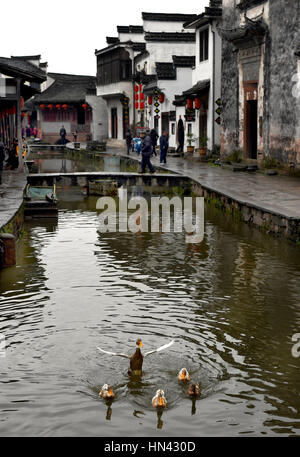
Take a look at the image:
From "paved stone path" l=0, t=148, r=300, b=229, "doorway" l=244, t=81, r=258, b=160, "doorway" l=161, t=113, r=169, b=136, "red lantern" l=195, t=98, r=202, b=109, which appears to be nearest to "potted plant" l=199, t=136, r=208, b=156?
"red lantern" l=195, t=98, r=202, b=109

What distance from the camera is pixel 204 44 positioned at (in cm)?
3108

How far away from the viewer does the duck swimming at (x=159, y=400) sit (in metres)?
6.07

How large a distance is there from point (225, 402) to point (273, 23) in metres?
18.8

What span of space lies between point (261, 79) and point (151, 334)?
17475 millimetres

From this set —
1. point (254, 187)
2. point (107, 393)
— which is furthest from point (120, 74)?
point (107, 393)

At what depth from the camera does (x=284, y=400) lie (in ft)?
20.8

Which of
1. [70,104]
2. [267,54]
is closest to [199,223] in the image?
[267,54]

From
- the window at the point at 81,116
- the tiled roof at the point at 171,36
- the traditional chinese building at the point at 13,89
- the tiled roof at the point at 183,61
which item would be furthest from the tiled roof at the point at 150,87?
the window at the point at 81,116

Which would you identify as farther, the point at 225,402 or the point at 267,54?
the point at 267,54

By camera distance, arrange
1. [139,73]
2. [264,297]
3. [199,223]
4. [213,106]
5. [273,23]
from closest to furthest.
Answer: [264,297] < [199,223] < [273,23] < [213,106] < [139,73]

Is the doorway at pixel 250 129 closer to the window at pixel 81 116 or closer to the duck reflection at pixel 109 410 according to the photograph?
the duck reflection at pixel 109 410

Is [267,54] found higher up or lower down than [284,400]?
higher up

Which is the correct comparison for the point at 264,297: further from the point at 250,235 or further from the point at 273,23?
the point at 273,23

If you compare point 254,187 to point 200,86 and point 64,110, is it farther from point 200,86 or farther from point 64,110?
point 64,110
